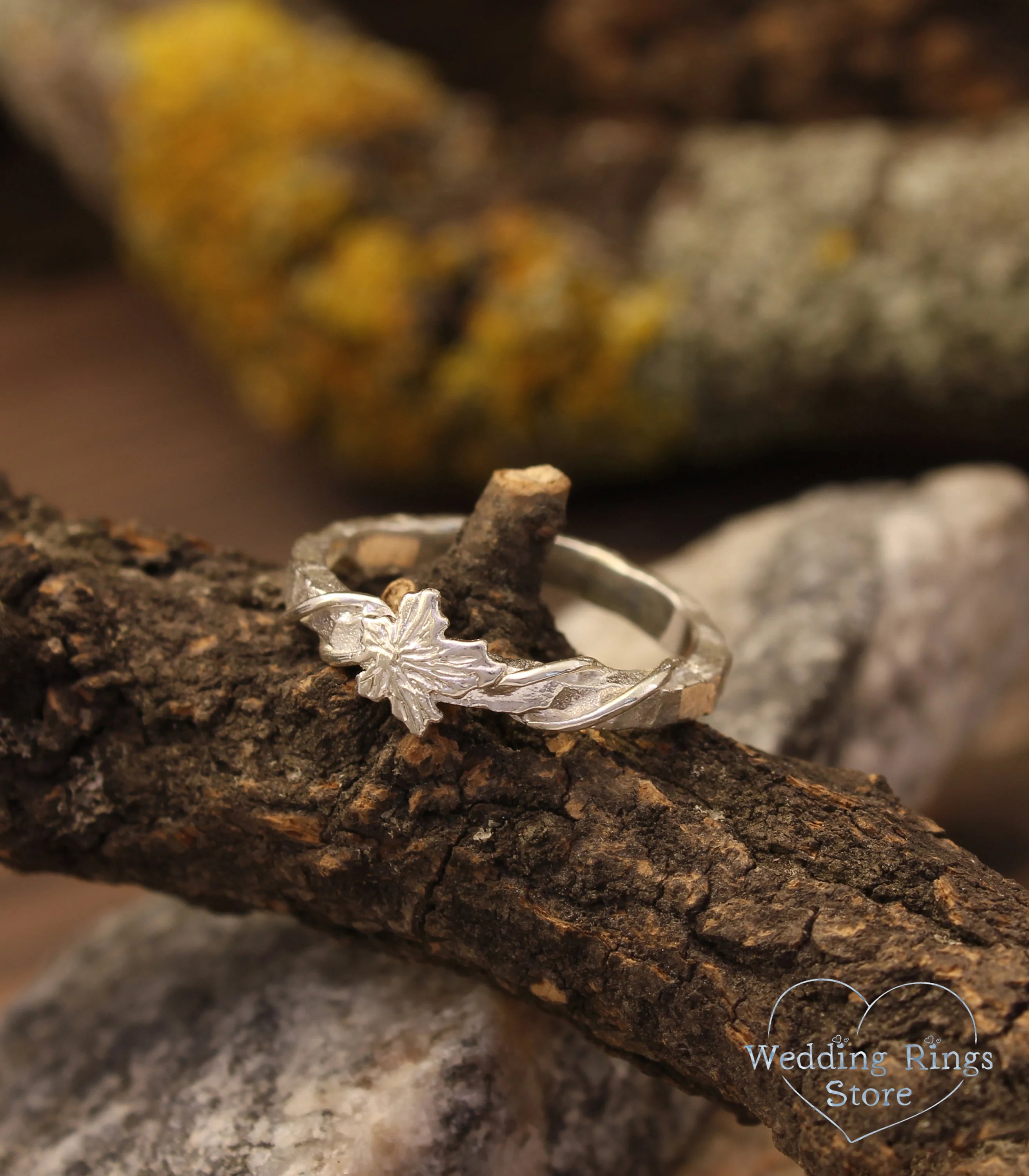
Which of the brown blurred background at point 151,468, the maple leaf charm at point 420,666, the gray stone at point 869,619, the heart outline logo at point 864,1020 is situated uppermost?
the brown blurred background at point 151,468

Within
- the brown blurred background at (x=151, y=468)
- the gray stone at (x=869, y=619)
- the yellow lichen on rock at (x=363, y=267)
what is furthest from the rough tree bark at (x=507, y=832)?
the yellow lichen on rock at (x=363, y=267)

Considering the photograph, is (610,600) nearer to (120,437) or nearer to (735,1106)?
(735,1106)

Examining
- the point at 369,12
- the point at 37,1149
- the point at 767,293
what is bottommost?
the point at 37,1149

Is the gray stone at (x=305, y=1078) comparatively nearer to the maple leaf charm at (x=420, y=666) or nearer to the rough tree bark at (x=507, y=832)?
the rough tree bark at (x=507, y=832)

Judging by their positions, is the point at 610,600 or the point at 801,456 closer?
the point at 610,600

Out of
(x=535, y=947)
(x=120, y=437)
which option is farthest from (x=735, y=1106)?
(x=120, y=437)
